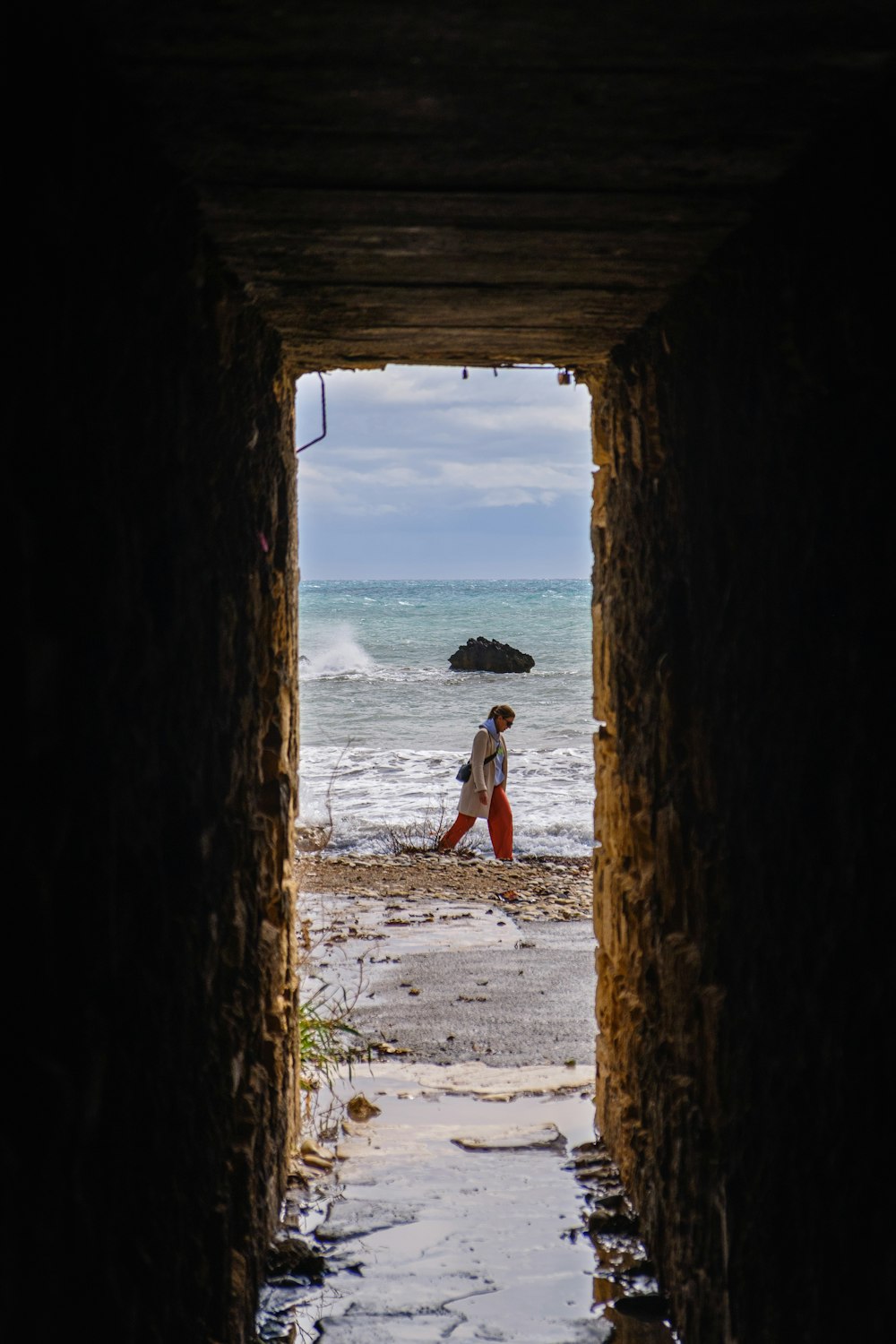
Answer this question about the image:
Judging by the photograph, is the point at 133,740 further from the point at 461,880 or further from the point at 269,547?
the point at 461,880

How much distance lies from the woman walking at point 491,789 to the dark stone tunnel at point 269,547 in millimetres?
6822

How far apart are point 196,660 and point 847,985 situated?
4.52ft

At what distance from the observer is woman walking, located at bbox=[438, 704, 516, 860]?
33.1ft

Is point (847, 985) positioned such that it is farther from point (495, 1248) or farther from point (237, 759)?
point (495, 1248)

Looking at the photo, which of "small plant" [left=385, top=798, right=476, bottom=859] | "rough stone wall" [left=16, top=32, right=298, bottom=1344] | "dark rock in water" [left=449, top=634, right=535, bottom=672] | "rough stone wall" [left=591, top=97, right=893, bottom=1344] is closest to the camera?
"rough stone wall" [left=16, top=32, right=298, bottom=1344]

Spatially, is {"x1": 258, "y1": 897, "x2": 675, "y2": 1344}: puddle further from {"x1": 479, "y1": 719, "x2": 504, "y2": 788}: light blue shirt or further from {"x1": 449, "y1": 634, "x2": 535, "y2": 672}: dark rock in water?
{"x1": 449, "y1": 634, "x2": 535, "y2": 672}: dark rock in water

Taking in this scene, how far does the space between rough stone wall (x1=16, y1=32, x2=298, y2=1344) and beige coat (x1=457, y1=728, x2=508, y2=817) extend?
708 cm

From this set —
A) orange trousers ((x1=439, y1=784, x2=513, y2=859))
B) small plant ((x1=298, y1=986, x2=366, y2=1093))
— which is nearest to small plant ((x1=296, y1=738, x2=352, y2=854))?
orange trousers ((x1=439, y1=784, x2=513, y2=859))

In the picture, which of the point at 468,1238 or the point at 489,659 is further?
the point at 489,659

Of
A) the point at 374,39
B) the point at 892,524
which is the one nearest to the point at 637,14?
the point at 374,39

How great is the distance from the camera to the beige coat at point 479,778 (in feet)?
33.1

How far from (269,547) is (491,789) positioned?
7.12 m

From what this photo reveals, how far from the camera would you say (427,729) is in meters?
20.8

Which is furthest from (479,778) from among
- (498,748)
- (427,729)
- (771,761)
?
(427,729)
